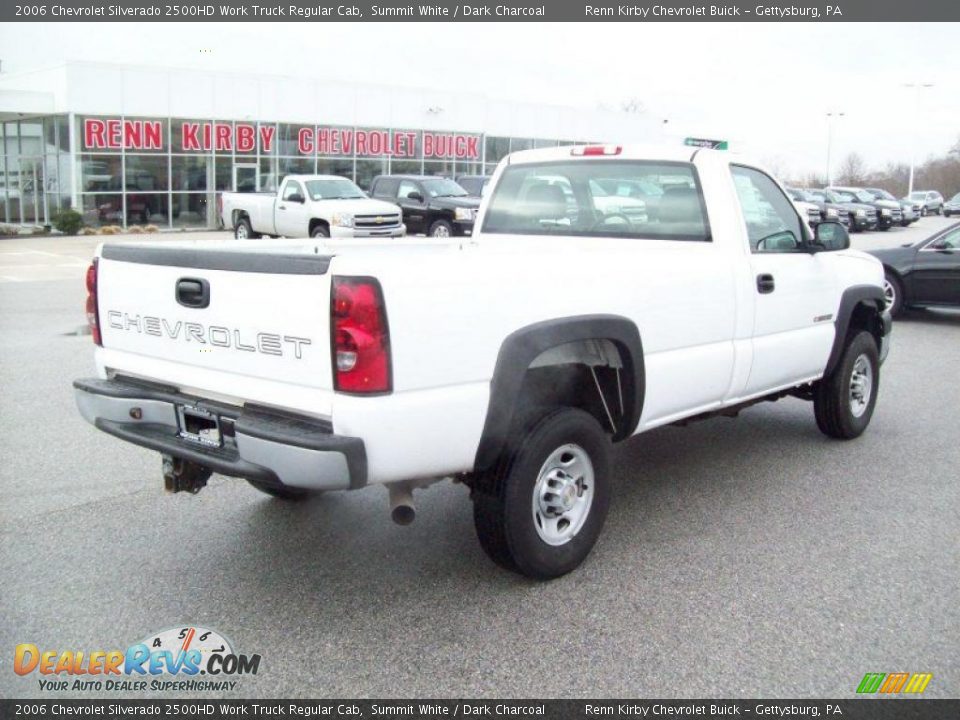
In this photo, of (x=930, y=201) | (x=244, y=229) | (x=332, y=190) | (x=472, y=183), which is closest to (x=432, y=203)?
(x=332, y=190)

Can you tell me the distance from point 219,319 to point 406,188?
22182mm

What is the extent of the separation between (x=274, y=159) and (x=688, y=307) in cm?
3168

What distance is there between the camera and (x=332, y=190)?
922 inches

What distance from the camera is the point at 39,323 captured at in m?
11.7

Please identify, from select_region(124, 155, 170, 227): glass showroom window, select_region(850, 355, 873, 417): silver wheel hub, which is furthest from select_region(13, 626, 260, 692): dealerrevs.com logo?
select_region(124, 155, 170, 227): glass showroom window

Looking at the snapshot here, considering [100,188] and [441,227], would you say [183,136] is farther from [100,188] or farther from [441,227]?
[441,227]

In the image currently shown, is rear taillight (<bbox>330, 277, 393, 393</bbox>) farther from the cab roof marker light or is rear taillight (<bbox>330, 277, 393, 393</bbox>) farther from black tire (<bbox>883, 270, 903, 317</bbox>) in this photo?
black tire (<bbox>883, 270, 903, 317</bbox>)

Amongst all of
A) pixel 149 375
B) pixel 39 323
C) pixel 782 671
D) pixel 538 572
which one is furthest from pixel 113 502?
pixel 39 323

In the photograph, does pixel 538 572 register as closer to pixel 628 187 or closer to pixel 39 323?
pixel 628 187

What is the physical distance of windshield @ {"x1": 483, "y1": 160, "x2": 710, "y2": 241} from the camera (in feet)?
17.6

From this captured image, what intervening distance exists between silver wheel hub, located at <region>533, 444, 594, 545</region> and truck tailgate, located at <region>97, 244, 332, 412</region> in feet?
3.96

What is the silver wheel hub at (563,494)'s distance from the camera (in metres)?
4.22

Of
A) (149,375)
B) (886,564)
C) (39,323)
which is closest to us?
(149,375)

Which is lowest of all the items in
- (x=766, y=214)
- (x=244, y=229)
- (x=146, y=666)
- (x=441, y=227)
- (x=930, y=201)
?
(x=146, y=666)
